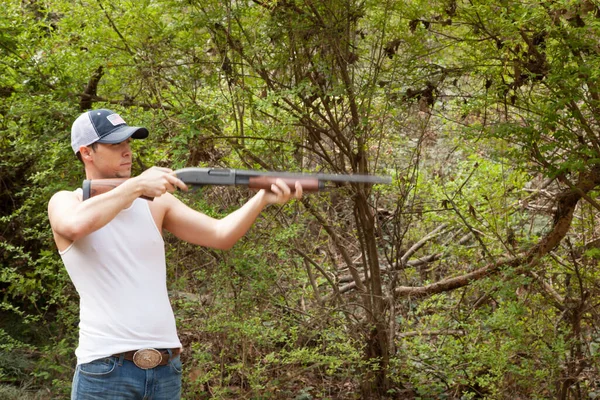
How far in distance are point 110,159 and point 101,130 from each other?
0.11m

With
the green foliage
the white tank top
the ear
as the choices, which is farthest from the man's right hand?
the green foliage

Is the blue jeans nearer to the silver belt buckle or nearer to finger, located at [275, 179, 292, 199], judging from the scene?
the silver belt buckle

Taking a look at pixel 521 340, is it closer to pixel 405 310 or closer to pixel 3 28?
pixel 405 310

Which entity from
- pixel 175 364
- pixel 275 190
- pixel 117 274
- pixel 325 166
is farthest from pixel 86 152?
pixel 325 166

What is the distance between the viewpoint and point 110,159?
286 cm

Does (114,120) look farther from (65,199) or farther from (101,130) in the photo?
(65,199)

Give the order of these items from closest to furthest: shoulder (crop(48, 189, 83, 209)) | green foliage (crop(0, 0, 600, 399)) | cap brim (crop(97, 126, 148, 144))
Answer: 1. shoulder (crop(48, 189, 83, 209))
2. cap brim (crop(97, 126, 148, 144))
3. green foliage (crop(0, 0, 600, 399))

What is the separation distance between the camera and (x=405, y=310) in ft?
22.6

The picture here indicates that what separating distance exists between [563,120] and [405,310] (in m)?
2.39

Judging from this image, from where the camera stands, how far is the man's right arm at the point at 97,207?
8.38ft

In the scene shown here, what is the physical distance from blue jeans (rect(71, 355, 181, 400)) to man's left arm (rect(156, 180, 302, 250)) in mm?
525

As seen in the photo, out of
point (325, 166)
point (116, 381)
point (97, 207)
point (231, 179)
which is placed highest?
point (325, 166)

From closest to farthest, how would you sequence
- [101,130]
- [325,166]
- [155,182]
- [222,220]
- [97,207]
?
[97,207], [155,182], [101,130], [222,220], [325,166]

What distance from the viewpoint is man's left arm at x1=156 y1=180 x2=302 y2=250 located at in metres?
2.88
